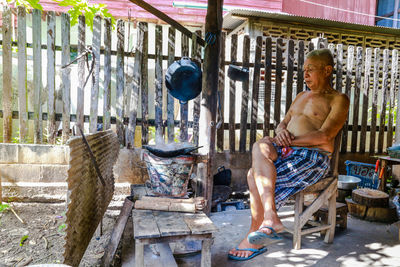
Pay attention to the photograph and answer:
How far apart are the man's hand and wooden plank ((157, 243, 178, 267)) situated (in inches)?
60.6

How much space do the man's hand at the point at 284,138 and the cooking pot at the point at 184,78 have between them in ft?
4.13

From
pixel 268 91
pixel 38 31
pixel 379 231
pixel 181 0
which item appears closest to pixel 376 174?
pixel 379 231

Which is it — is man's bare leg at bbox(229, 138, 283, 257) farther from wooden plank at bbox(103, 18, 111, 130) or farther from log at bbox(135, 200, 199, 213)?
wooden plank at bbox(103, 18, 111, 130)

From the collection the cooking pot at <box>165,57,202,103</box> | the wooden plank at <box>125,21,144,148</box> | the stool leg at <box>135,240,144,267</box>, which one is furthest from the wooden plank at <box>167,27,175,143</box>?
the stool leg at <box>135,240,144,267</box>

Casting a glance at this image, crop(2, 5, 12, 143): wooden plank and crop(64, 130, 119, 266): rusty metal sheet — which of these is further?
crop(2, 5, 12, 143): wooden plank

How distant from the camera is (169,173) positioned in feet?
8.81

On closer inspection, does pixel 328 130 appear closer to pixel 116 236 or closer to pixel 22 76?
pixel 116 236

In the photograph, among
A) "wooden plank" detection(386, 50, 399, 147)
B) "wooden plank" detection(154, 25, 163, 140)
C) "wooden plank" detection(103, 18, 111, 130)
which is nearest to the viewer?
"wooden plank" detection(103, 18, 111, 130)

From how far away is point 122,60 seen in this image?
4535 millimetres

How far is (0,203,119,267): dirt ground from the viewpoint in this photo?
297 centimetres

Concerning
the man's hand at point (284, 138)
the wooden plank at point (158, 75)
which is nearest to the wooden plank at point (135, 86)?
the wooden plank at point (158, 75)

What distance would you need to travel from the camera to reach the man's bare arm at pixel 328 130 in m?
2.95

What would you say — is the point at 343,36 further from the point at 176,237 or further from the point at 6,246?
the point at 6,246

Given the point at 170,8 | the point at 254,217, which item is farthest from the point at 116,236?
→ the point at 170,8
